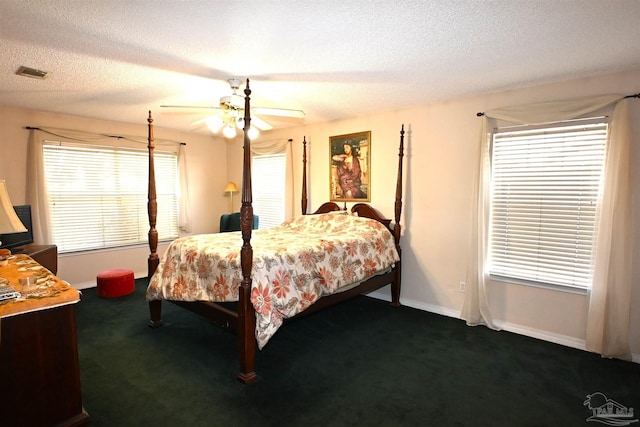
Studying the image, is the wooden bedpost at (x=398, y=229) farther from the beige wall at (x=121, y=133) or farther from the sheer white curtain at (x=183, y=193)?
the sheer white curtain at (x=183, y=193)

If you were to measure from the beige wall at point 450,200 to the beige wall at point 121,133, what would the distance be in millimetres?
2574

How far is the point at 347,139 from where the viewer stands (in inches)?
181

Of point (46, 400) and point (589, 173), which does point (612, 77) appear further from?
point (46, 400)

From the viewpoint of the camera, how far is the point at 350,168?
4.61 metres

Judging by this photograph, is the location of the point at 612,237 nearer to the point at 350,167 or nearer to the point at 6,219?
the point at 350,167

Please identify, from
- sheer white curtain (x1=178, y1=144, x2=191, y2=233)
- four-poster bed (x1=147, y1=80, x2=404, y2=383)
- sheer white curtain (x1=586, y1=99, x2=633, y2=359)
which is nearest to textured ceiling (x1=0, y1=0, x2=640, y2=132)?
four-poster bed (x1=147, y1=80, x2=404, y2=383)

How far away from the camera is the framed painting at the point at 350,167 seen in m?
4.45

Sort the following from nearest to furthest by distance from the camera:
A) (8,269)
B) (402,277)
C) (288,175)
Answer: (8,269) < (402,277) < (288,175)

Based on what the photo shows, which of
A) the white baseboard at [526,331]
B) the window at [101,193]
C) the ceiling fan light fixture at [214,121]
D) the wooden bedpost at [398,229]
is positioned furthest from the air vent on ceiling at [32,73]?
the white baseboard at [526,331]

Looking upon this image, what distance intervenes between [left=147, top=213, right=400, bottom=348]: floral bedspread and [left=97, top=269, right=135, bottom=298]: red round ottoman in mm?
1419

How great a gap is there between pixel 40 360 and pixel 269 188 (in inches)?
163

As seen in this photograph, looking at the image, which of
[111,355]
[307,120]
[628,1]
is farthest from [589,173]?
[111,355]

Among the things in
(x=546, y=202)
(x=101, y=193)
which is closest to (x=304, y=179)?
(x=101, y=193)

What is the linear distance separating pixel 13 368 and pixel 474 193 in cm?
376
